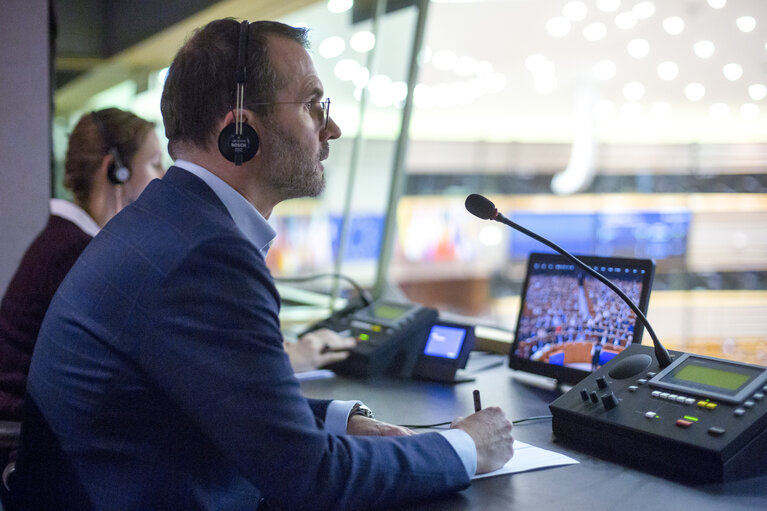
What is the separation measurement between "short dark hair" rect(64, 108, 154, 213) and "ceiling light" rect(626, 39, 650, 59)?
6004 millimetres

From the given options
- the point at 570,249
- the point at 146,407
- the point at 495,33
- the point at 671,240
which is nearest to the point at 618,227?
the point at 671,240

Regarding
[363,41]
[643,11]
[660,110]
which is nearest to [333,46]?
[363,41]

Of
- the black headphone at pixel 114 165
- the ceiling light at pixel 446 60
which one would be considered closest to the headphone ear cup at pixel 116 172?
the black headphone at pixel 114 165

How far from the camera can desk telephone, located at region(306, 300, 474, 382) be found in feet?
5.57

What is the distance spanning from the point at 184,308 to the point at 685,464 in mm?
743

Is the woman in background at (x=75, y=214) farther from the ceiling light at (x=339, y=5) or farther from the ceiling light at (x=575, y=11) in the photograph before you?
the ceiling light at (x=575, y=11)

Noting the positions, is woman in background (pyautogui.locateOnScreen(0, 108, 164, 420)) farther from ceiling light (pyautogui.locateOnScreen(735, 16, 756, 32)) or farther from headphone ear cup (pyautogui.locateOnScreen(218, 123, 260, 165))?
ceiling light (pyautogui.locateOnScreen(735, 16, 756, 32))

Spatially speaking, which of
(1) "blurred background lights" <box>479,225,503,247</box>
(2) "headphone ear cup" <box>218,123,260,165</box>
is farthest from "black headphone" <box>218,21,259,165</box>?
(1) "blurred background lights" <box>479,225,503,247</box>

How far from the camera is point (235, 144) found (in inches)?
40.3

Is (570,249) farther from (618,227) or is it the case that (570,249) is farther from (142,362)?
(618,227)

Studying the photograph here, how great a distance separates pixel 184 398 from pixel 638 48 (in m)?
7.42

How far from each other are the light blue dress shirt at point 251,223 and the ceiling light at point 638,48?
21.6ft

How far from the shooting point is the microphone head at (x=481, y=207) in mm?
1254

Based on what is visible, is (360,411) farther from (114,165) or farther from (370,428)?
(114,165)
